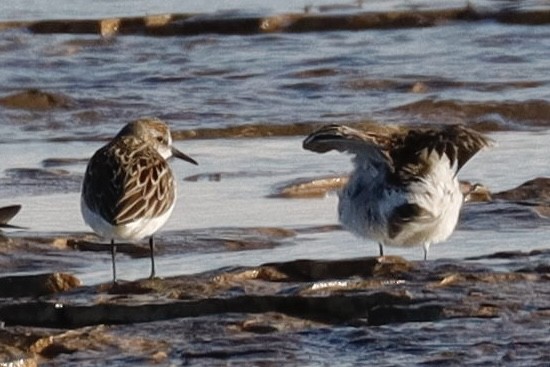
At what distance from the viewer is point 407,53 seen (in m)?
13.9

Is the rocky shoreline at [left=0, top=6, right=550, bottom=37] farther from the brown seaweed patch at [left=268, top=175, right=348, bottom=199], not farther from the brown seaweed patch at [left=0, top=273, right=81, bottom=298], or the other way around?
the brown seaweed patch at [left=0, top=273, right=81, bottom=298]

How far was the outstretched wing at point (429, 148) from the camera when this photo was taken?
6.25m

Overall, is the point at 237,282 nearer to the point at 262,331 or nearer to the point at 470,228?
the point at 262,331

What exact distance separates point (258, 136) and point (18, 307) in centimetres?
519

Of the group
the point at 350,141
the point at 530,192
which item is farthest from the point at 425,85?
the point at 350,141

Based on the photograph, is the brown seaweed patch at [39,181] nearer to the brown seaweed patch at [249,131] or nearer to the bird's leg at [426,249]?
the brown seaweed patch at [249,131]

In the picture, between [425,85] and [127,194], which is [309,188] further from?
[425,85]

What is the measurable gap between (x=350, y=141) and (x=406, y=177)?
259mm

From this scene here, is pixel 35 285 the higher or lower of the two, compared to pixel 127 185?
lower

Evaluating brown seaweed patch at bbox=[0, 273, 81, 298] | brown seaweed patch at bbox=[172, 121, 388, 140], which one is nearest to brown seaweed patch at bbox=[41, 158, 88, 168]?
brown seaweed patch at bbox=[172, 121, 388, 140]

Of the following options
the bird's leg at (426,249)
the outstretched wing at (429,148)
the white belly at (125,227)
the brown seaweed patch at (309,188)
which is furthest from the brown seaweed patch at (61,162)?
the outstretched wing at (429,148)

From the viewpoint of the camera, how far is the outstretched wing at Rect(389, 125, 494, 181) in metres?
6.25

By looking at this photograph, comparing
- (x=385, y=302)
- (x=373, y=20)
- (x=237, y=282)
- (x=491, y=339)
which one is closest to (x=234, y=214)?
(x=237, y=282)

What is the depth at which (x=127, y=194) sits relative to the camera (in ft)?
22.0
